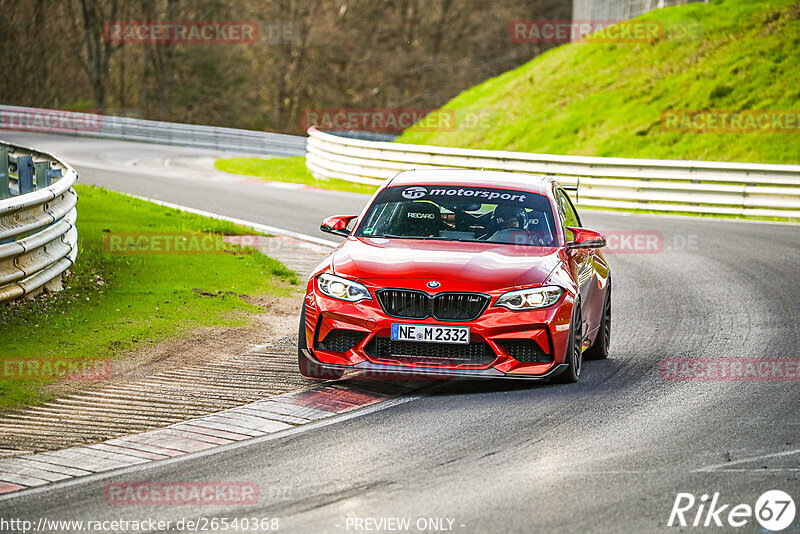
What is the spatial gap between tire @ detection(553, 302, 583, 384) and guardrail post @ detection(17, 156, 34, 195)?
29.3 ft

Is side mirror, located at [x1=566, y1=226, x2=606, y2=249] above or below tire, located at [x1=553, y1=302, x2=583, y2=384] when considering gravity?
above

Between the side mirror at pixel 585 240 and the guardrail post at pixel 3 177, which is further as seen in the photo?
the guardrail post at pixel 3 177

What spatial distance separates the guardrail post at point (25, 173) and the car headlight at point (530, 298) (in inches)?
348

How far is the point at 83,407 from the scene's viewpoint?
773 cm

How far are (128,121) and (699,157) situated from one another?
75.5 ft

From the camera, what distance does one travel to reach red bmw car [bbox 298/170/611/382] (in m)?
8.07

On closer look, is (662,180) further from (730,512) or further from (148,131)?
(148,131)

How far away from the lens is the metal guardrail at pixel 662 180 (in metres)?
22.6

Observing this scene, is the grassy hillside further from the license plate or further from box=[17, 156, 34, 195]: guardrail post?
the license plate

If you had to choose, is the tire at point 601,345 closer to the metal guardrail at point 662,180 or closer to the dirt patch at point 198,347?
the dirt patch at point 198,347

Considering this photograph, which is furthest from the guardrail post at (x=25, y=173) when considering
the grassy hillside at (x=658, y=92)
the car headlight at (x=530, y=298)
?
the grassy hillside at (x=658, y=92)

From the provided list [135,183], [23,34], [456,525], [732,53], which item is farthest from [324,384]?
[23,34]

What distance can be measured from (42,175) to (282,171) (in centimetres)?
1947

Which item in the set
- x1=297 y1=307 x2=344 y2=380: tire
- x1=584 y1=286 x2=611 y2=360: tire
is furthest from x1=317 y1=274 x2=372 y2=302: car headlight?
→ x1=584 y1=286 x2=611 y2=360: tire
